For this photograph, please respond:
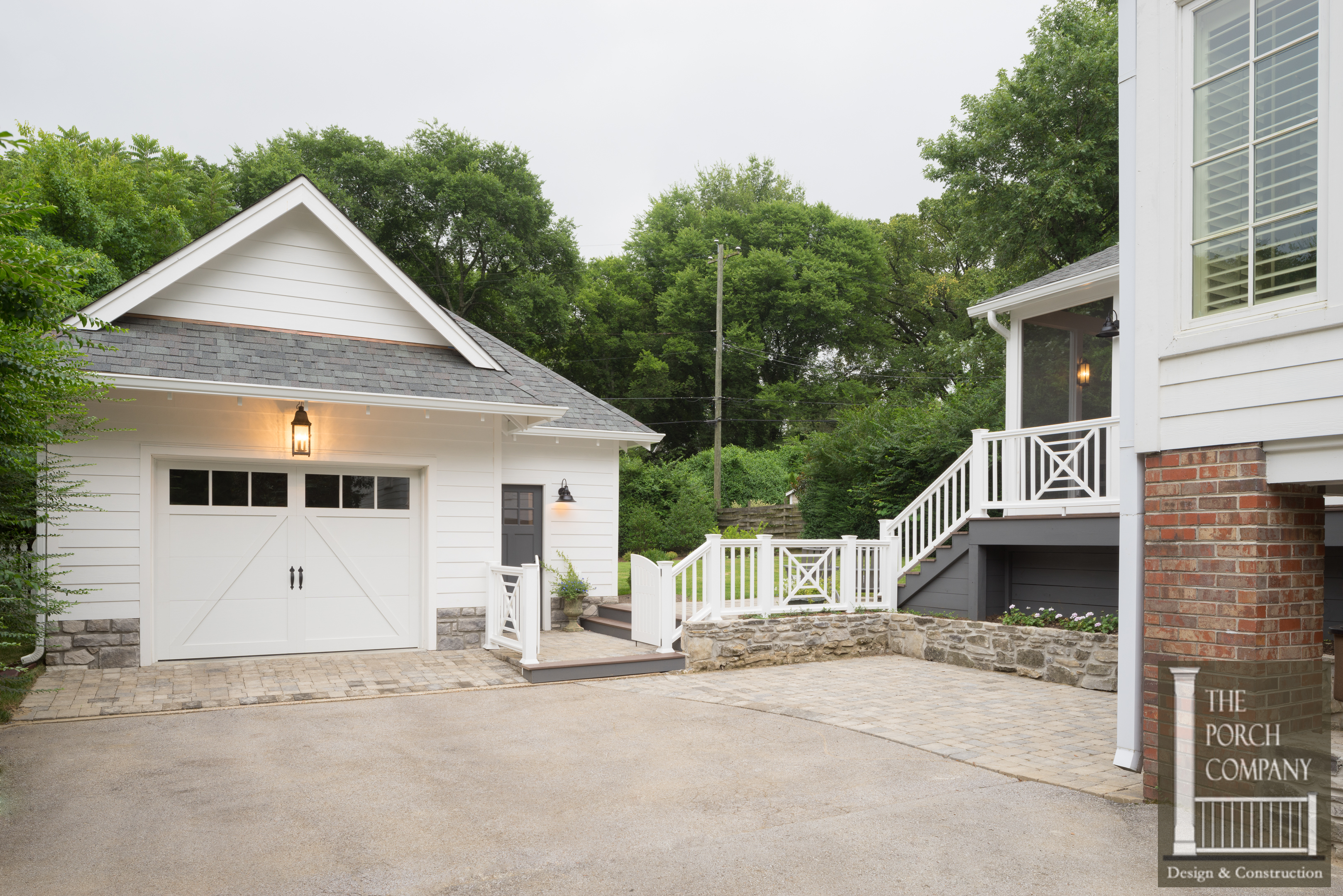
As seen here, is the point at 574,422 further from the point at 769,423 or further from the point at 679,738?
the point at 769,423

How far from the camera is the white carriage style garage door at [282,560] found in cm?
903

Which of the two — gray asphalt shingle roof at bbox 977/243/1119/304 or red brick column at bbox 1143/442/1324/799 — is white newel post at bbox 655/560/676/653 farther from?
gray asphalt shingle roof at bbox 977/243/1119/304

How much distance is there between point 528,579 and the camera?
8.93 metres

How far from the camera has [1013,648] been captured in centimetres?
933

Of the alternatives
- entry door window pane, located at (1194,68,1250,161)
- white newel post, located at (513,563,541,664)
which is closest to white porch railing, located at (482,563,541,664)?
white newel post, located at (513,563,541,664)

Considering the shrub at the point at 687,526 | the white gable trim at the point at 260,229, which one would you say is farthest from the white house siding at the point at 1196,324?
the shrub at the point at 687,526

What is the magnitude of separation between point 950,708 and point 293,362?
7678mm

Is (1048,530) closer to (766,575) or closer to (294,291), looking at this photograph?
(766,575)

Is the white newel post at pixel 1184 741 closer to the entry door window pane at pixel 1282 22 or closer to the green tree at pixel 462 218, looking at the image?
the entry door window pane at pixel 1282 22

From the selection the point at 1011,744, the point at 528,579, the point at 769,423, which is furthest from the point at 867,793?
the point at 769,423

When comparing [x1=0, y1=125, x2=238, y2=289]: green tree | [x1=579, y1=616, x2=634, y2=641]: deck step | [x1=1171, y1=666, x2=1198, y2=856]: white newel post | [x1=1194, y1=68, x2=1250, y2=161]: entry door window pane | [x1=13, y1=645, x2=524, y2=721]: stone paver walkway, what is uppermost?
[x1=0, y1=125, x2=238, y2=289]: green tree

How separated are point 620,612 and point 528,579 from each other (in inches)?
131

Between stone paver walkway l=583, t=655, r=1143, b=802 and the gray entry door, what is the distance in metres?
3.82

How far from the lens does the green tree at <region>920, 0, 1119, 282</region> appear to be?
20.3 metres
